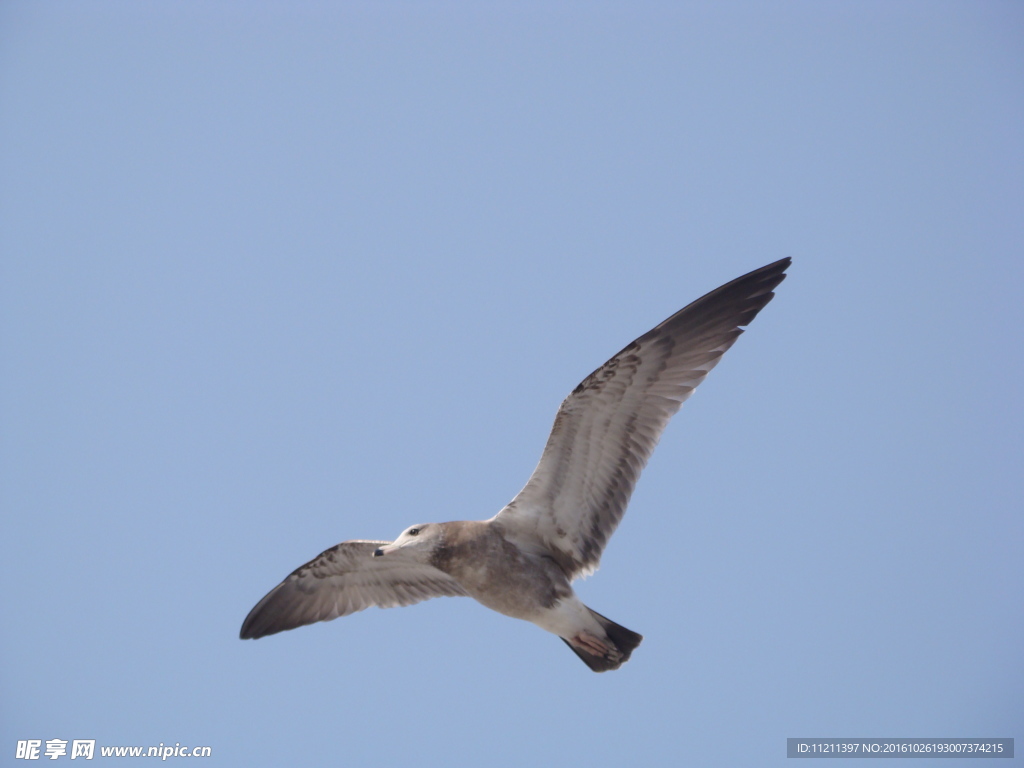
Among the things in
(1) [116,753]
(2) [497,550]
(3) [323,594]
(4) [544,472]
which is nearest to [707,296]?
(4) [544,472]

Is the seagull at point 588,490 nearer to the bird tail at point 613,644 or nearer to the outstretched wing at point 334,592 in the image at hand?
the bird tail at point 613,644

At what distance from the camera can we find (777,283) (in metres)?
9.58

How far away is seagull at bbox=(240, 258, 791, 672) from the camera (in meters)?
9.36

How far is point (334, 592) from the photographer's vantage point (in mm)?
11016

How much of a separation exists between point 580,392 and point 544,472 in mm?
866

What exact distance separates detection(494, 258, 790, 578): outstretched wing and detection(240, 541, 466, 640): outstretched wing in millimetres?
1772

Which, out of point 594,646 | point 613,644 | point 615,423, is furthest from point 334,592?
point 615,423

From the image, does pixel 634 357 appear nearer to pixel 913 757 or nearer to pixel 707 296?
pixel 707 296

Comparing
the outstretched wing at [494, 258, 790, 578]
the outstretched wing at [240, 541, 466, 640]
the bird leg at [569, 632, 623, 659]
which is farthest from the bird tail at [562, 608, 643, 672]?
the outstretched wing at [240, 541, 466, 640]

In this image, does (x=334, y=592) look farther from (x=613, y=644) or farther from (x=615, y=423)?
(x=615, y=423)

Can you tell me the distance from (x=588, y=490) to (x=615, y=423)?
2.35ft

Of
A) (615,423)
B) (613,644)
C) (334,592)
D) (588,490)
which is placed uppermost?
(615,423)

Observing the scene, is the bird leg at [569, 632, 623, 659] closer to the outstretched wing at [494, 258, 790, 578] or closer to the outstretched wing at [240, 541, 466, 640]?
the outstretched wing at [494, 258, 790, 578]

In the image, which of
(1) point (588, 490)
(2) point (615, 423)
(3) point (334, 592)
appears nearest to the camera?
(2) point (615, 423)
